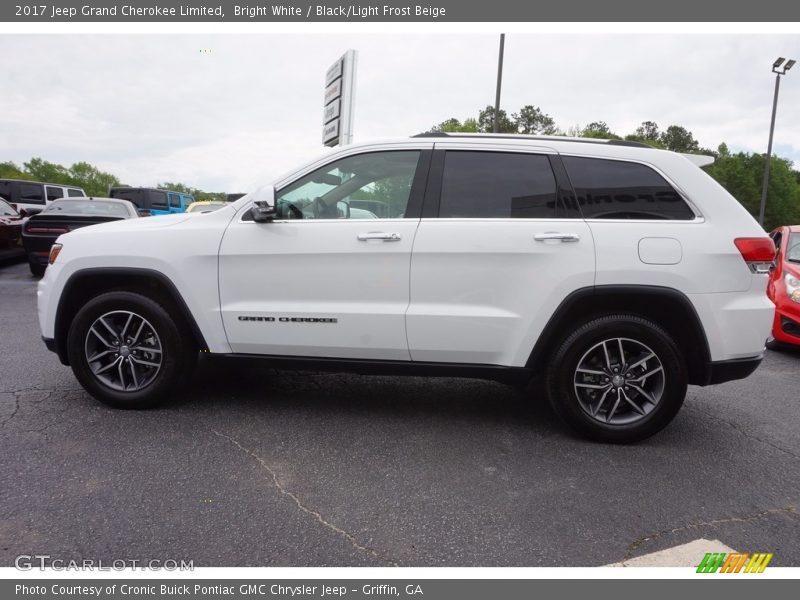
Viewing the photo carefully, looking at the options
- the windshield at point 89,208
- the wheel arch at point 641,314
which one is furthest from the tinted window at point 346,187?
the windshield at point 89,208

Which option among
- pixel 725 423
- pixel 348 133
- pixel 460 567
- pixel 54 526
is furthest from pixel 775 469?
pixel 348 133

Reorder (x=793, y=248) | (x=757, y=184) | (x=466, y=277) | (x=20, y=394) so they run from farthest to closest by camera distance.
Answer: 1. (x=757, y=184)
2. (x=793, y=248)
3. (x=20, y=394)
4. (x=466, y=277)

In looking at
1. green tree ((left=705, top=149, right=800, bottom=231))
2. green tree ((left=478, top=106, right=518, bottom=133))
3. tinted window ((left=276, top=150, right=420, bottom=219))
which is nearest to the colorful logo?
tinted window ((left=276, top=150, right=420, bottom=219))

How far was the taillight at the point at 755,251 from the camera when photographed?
3.31m

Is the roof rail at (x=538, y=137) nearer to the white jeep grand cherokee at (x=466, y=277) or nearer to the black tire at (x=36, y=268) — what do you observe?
the white jeep grand cherokee at (x=466, y=277)

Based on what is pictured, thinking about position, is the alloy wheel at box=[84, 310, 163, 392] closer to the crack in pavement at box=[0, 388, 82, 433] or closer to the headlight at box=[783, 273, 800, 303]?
the crack in pavement at box=[0, 388, 82, 433]

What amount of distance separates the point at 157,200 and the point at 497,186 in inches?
876

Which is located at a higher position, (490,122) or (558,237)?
(490,122)

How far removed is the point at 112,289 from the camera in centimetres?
394

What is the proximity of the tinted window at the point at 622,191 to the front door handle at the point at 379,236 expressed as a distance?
119 centimetres

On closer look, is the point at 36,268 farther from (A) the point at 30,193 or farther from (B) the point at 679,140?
(B) the point at 679,140

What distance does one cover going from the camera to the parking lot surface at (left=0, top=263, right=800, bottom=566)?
2.38 m

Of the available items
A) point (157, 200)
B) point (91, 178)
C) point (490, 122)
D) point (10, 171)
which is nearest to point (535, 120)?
point (490, 122)

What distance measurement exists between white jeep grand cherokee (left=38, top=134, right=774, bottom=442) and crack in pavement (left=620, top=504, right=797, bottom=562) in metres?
0.81
